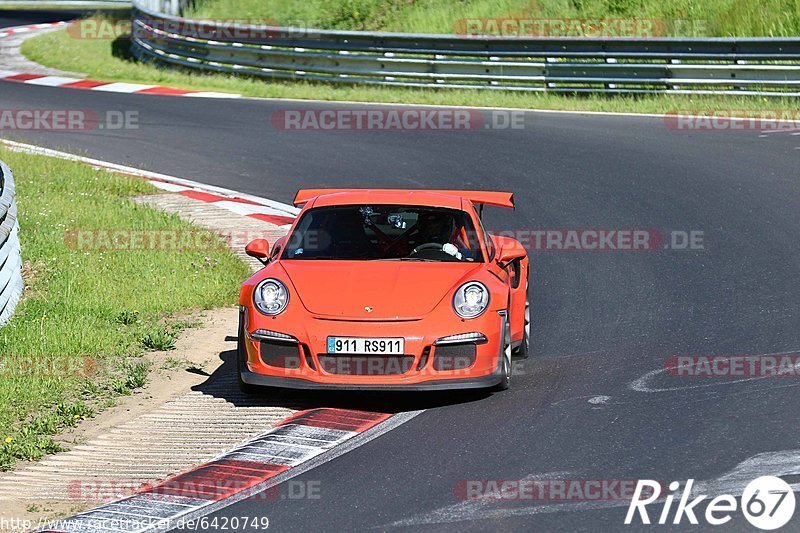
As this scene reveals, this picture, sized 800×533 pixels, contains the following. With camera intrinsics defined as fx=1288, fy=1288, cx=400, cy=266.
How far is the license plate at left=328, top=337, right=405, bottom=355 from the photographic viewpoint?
7457 millimetres

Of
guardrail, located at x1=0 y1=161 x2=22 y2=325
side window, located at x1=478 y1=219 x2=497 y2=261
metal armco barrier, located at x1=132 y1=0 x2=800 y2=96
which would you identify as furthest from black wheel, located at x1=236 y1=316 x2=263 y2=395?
metal armco barrier, located at x1=132 y1=0 x2=800 y2=96

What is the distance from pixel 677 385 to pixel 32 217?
7456mm

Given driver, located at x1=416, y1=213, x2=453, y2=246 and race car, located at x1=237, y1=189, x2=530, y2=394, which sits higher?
driver, located at x1=416, y1=213, x2=453, y2=246

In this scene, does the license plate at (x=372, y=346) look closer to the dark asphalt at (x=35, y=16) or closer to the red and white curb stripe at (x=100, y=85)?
the red and white curb stripe at (x=100, y=85)

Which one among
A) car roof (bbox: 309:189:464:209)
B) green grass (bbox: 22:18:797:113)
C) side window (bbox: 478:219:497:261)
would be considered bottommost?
side window (bbox: 478:219:497:261)

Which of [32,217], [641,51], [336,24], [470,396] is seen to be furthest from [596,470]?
[336,24]

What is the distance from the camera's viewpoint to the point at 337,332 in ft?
24.7

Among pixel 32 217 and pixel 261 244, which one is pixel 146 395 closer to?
pixel 261 244

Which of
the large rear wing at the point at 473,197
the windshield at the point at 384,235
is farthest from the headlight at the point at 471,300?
the large rear wing at the point at 473,197

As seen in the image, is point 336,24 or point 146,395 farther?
point 336,24
